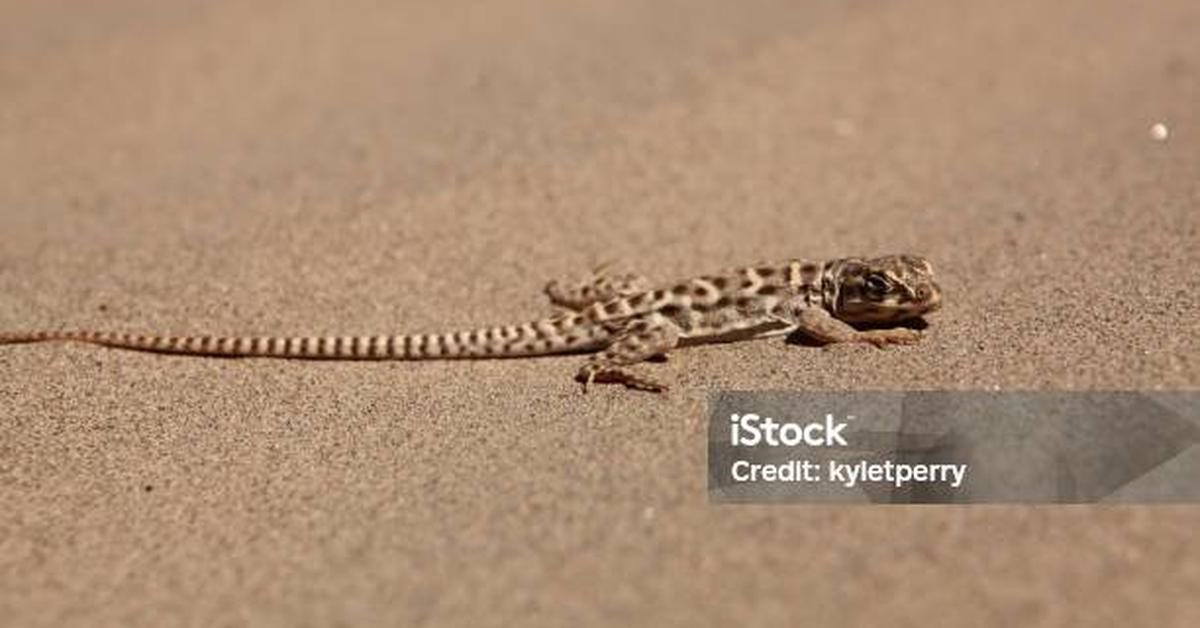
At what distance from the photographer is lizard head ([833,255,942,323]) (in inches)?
267

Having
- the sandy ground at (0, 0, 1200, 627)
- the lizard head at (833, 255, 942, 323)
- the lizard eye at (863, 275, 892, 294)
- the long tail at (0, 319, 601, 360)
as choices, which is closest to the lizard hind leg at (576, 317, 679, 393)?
the sandy ground at (0, 0, 1200, 627)

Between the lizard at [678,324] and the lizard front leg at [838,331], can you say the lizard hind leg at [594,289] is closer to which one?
the lizard at [678,324]

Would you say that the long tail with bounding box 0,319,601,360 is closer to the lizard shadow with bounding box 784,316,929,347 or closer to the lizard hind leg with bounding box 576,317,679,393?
the lizard hind leg with bounding box 576,317,679,393

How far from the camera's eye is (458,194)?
29.6 ft

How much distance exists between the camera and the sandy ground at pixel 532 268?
4.94m

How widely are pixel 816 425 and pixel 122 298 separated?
177 inches

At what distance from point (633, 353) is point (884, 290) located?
4.50 feet

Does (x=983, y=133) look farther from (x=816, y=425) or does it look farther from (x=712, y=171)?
(x=816, y=425)

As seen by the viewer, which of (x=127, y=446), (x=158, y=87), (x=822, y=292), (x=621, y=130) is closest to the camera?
(x=127, y=446)

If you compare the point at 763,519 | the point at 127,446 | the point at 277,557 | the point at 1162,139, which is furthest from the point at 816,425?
the point at 1162,139

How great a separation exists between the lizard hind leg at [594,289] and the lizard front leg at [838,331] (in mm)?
1013

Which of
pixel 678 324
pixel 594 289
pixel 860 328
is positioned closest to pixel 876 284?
pixel 860 328

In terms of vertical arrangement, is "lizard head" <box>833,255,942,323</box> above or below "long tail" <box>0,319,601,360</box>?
above

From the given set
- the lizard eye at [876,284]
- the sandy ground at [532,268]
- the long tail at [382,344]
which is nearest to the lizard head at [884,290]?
the lizard eye at [876,284]
